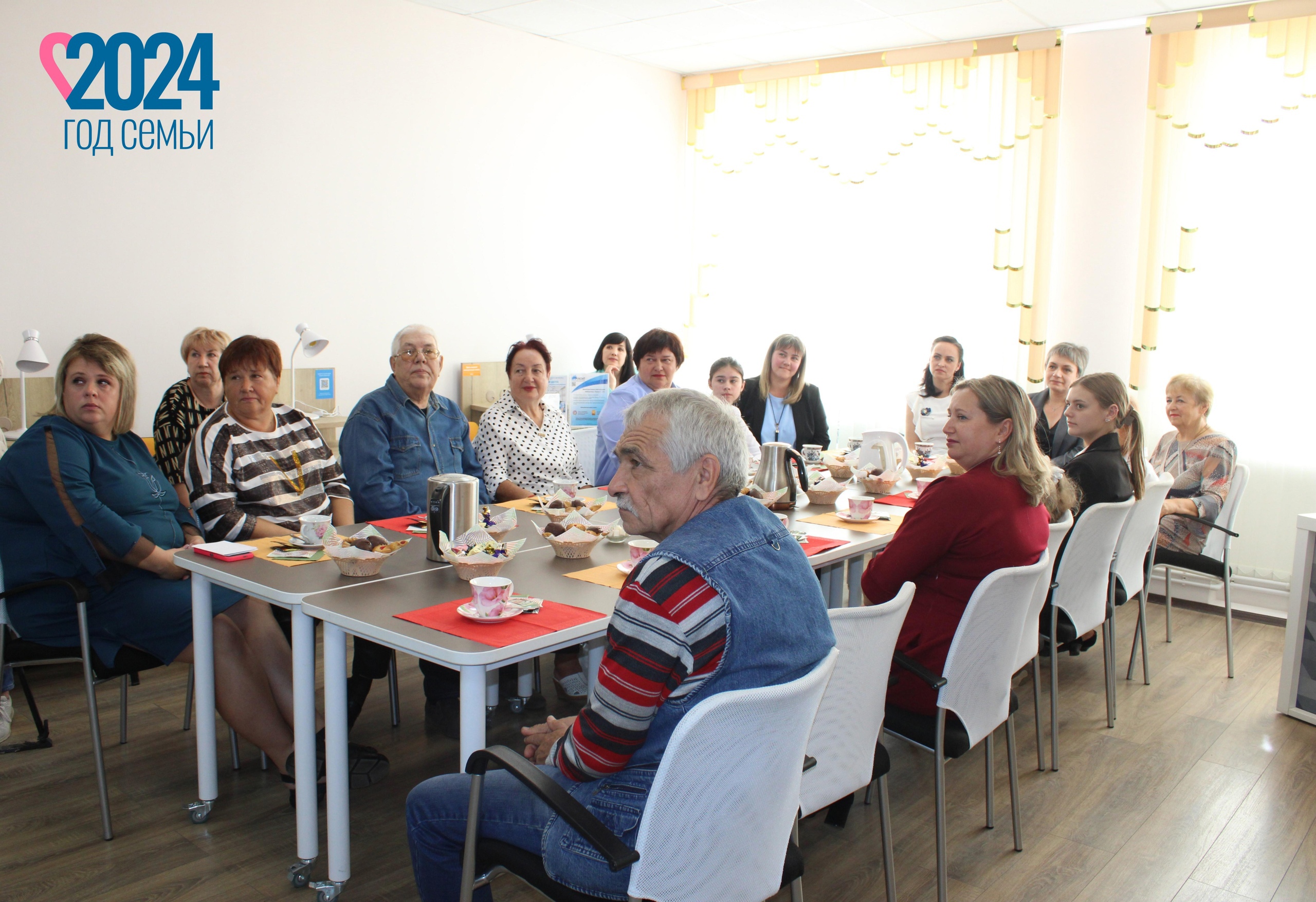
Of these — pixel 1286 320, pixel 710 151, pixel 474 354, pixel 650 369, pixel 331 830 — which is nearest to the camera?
pixel 331 830

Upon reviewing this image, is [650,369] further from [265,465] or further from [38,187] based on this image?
[38,187]

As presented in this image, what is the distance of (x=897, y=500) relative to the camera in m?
3.68

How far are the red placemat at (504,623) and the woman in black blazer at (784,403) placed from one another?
2.83 m

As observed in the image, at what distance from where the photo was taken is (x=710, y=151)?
667cm

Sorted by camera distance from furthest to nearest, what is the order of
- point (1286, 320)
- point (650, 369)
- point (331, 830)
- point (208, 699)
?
1. point (1286, 320)
2. point (650, 369)
3. point (208, 699)
4. point (331, 830)

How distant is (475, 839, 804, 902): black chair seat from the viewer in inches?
61.9

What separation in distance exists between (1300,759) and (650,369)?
2.71m

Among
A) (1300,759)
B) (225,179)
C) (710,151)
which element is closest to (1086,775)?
(1300,759)

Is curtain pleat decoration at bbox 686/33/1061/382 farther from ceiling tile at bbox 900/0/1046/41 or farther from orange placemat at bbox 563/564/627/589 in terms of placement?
orange placemat at bbox 563/564/627/589

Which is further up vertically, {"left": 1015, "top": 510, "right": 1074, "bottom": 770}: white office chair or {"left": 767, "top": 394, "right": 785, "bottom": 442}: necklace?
{"left": 767, "top": 394, "right": 785, "bottom": 442}: necklace

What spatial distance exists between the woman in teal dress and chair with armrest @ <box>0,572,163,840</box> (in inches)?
0.6

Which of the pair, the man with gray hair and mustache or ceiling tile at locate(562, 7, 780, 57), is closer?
the man with gray hair and mustache

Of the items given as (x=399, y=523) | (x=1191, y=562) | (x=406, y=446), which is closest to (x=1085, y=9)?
(x=1191, y=562)

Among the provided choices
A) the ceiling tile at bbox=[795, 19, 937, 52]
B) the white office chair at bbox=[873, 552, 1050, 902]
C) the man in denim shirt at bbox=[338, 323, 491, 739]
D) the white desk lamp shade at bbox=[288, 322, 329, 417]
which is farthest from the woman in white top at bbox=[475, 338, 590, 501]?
the ceiling tile at bbox=[795, 19, 937, 52]
